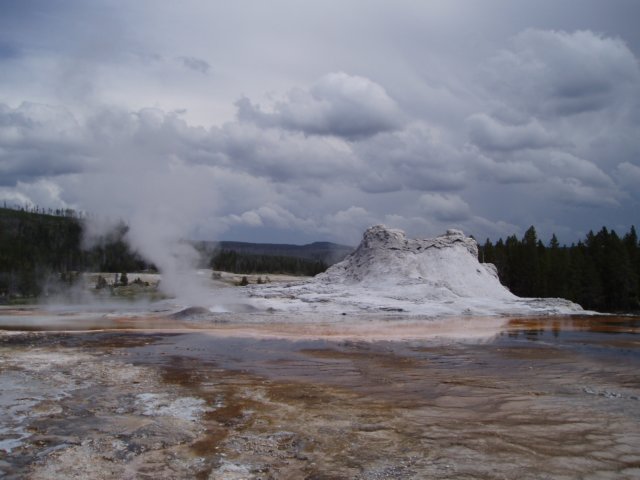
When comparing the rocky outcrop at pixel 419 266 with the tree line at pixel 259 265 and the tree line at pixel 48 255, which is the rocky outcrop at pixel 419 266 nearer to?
the tree line at pixel 48 255

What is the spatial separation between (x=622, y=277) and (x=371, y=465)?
40.9m

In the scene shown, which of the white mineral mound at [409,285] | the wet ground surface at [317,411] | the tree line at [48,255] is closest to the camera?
the wet ground surface at [317,411]

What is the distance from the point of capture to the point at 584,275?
141 feet

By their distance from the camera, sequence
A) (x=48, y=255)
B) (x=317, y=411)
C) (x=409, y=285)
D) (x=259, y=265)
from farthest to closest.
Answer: (x=259, y=265) → (x=48, y=255) → (x=409, y=285) → (x=317, y=411)

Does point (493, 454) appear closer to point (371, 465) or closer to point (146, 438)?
point (371, 465)

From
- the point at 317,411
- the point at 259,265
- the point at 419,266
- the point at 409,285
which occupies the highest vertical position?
the point at 259,265

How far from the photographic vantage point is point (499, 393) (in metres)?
10.1

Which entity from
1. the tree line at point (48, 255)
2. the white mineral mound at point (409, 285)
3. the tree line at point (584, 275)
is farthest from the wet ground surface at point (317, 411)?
the tree line at point (48, 255)

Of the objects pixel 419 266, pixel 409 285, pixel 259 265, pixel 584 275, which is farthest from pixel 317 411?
pixel 259 265

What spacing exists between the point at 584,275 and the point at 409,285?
60.1ft

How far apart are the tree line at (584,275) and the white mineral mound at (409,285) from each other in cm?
920

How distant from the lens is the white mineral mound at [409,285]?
95.7ft

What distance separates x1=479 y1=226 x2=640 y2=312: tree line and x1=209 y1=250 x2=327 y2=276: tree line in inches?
1516

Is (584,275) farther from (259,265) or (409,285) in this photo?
(259,265)
